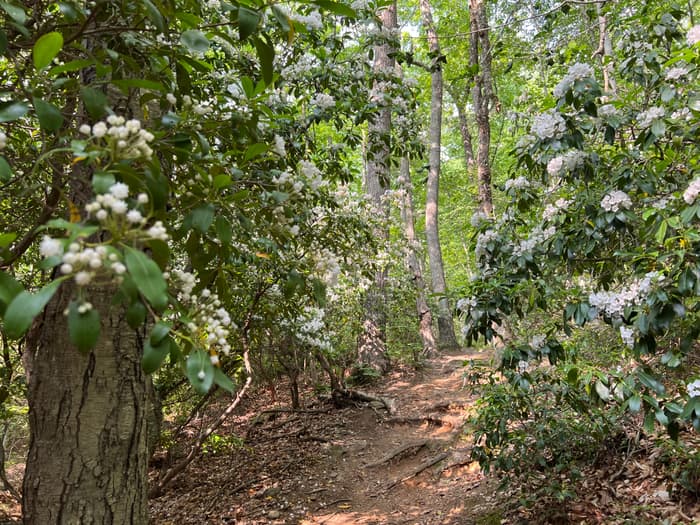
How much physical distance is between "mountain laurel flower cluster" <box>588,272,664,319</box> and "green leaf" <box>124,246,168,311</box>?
6.28ft

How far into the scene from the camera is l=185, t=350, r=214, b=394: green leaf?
0.85 meters

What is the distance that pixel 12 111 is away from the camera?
3.37 ft

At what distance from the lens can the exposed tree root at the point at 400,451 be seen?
4859mm

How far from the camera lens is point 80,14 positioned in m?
1.27

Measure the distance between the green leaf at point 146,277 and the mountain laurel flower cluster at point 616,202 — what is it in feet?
7.02

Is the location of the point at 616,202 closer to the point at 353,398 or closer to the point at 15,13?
the point at 15,13

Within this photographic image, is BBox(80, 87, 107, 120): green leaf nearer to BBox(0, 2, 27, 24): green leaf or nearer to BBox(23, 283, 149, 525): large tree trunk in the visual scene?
BBox(0, 2, 27, 24): green leaf

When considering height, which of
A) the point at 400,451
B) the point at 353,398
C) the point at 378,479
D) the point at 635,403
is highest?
the point at 635,403

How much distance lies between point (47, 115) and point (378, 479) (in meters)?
4.48

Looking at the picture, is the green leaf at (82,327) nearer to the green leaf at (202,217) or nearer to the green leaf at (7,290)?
the green leaf at (7,290)

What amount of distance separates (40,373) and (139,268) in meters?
1.02

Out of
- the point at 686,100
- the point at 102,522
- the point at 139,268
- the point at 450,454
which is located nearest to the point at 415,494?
the point at 450,454

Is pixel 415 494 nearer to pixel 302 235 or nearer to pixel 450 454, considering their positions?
pixel 450 454

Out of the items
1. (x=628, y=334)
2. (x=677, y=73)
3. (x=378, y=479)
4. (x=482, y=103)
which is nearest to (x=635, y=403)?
(x=628, y=334)
